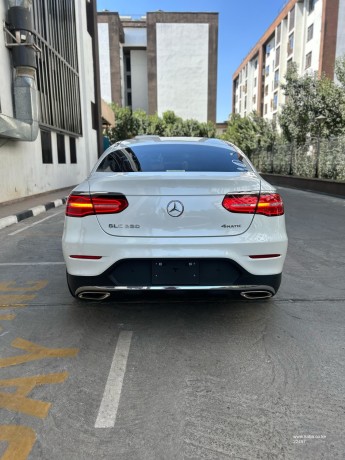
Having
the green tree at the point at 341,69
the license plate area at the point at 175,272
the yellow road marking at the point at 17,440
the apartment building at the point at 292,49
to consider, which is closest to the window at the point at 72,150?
the apartment building at the point at 292,49

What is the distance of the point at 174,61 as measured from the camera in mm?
57844

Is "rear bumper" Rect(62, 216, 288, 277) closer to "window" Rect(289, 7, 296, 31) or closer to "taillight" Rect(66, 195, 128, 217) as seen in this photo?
"taillight" Rect(66, 195, 128, 217)

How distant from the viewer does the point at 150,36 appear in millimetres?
57844

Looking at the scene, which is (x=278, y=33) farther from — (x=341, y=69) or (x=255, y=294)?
(x=255, y=294)

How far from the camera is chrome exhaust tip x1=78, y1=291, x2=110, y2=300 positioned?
10.2 feet

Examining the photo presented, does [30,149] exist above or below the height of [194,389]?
above

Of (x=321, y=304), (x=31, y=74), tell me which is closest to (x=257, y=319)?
(x=321, y=304)

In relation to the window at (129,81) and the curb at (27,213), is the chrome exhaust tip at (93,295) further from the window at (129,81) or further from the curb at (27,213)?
the window at (129,81)

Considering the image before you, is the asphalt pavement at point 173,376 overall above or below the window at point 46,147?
below

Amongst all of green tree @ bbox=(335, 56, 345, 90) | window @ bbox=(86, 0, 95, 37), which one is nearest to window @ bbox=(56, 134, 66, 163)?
window @ bbox=(86, 0, 95, 37)

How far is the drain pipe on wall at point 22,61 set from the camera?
39.9ft

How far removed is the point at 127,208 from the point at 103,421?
58.7 inches

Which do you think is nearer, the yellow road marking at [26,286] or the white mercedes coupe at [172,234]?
the white mercedes coupe at [172,234]

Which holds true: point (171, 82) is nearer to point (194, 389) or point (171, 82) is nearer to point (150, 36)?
point (150, 36)
